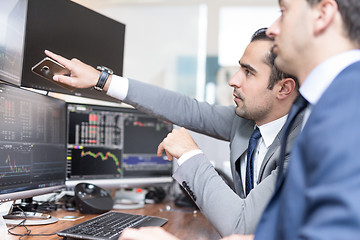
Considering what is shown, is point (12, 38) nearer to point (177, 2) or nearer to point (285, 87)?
point (285, 87)

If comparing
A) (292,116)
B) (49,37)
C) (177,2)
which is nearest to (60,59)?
(49,37)

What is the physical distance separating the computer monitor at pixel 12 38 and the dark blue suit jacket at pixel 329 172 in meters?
1.04

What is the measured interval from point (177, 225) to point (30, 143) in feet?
2.02

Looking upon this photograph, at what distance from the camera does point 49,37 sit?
1.44 meters

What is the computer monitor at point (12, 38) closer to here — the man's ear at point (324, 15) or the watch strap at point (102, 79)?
the watch strap at point (102, 79)

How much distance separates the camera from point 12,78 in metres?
1.35

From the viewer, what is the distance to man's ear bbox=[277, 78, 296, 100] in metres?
1.45

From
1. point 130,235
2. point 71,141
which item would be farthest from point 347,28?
point 71,141

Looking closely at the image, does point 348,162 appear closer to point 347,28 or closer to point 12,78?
point 347,28

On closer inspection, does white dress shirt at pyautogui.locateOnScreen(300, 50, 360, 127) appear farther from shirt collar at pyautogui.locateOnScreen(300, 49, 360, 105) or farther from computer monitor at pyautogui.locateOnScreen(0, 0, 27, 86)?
computer monitor at pyautogui.locateOnScreen(0, 0, 27, 86)

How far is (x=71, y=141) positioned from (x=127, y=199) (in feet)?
1.45

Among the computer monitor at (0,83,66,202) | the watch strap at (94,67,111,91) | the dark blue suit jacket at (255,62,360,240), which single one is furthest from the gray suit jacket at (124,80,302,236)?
the dark blue suit jacket at (255,62,360,240)

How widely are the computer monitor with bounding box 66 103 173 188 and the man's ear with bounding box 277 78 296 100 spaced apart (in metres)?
0.78

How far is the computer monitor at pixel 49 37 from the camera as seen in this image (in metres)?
1.30
